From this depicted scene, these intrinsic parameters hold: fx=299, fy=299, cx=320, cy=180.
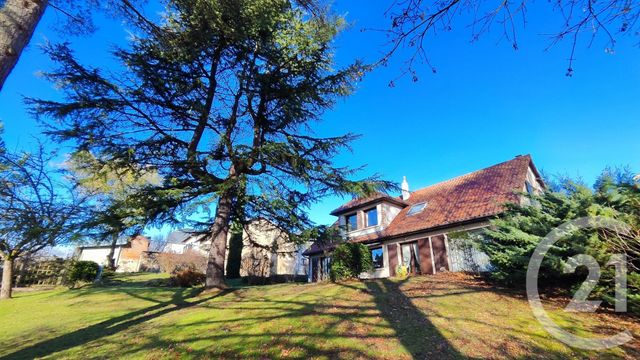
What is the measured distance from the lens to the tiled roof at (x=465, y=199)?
14.6 meters

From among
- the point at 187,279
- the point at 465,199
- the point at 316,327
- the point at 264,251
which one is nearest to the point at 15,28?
the point at 316,327

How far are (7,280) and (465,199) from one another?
22.6 metres

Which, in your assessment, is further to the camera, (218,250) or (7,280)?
(7,280)

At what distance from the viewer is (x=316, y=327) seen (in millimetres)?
6238

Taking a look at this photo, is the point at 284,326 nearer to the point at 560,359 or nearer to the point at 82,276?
the point at 560,359

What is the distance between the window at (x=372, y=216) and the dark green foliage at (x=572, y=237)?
30.4 ft

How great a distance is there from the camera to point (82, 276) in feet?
55.2

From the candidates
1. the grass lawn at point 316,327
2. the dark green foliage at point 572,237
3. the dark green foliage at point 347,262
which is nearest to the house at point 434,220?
the dark green foliage at point 347,262

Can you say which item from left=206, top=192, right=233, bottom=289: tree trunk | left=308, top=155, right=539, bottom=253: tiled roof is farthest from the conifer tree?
left=308, top=155, right=539, bottom=253: tiled roof

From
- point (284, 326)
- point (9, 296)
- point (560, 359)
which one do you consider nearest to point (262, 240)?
point (9, 296)

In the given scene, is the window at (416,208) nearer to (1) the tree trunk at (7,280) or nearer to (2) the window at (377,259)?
(2) the window at (377,259)

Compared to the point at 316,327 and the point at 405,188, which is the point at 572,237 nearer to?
the point at 316,327

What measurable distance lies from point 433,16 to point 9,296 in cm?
1990

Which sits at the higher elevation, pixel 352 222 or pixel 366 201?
pixel 366 201
